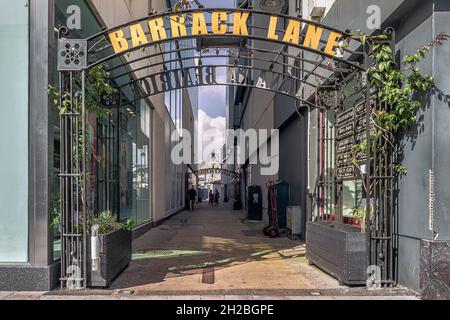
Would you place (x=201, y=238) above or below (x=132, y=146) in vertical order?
below

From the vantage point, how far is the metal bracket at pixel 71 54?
700 cm

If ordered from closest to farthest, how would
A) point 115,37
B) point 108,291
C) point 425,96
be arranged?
point 425,96, point 108,291, point 115,37

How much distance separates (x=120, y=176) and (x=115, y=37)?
6.16 meters

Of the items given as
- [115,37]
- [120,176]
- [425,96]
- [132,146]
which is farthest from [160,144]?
[425,96]

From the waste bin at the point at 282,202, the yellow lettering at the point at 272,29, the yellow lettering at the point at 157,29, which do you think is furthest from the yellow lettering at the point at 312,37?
the waste bin at the point at 282,202

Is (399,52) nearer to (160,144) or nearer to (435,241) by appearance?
(435,241)

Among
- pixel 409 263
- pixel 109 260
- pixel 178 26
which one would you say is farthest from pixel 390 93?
pixel 109 260

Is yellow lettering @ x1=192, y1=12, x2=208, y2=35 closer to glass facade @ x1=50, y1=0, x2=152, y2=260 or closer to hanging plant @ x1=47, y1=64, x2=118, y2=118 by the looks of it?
glass facade @ x1=50, y1=0, x2=152, y2=260

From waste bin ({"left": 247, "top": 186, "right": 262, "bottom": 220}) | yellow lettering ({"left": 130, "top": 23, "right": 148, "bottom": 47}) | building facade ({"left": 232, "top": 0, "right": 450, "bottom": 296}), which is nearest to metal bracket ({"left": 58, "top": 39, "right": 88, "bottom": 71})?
yellow lettering ({"left": 130, "top": 23, "right": 148, "bottom": 47})

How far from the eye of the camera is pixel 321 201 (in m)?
12.2

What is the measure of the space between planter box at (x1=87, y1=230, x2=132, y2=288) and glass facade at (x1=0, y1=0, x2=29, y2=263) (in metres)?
0.97

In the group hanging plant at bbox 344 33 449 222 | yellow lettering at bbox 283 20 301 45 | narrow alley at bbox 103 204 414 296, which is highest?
yellow lettering at bbox 283 20 301 45

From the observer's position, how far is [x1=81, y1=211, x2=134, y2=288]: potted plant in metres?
6.98

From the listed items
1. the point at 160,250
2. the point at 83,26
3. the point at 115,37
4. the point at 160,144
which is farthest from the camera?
the point at 160,144
